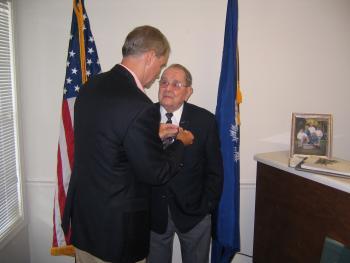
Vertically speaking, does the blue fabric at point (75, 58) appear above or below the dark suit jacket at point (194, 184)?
above

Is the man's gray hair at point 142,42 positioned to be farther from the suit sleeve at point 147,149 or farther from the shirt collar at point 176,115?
the shirt collar at point 176,115

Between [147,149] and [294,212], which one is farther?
[294,212]

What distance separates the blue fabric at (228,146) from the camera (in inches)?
79.0

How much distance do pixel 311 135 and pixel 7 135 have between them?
2240 millimetres

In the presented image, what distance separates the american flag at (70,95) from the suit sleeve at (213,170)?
0.99m

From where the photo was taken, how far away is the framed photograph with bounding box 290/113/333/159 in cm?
195

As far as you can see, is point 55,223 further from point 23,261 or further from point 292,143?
point 292,143

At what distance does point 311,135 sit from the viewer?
1.97m

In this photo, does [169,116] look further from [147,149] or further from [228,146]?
[147,149]

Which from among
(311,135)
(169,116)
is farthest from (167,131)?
(311,135)

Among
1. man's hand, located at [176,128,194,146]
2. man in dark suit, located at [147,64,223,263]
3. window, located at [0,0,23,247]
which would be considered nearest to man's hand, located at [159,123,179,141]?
man's hand, located at [176,128,194,146]

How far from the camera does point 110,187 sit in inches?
44.6

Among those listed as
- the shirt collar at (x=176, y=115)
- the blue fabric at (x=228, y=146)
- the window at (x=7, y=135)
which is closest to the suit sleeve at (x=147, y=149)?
the shirt collar at (x=176, y=115)

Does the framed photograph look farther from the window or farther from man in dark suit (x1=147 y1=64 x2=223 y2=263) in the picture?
the window
